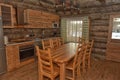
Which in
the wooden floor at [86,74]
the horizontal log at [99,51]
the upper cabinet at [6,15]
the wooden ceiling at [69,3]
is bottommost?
the wooden floor at [86,74]

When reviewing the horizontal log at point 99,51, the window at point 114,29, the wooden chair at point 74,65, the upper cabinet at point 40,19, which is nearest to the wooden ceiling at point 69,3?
the upper cabinet at point 40,19

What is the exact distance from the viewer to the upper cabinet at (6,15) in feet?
10.2

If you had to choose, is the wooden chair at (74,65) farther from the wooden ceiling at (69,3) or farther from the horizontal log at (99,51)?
the horizontal log at (99,51)

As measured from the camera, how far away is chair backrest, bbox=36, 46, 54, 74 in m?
2.03

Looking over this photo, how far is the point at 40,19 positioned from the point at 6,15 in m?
1.51

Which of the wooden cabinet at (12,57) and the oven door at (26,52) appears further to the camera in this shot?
the oven door at (26,52)

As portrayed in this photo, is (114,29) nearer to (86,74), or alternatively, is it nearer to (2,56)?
(86,74)

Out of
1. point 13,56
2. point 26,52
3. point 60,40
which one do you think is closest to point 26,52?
point 26,52

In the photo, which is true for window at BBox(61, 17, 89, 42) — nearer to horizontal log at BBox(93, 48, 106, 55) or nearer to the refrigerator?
horizontal log at BBox(93, 48, 106, 55)

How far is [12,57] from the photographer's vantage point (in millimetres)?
3184

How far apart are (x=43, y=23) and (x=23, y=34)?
1069mm

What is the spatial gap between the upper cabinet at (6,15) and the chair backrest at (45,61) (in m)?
1.82

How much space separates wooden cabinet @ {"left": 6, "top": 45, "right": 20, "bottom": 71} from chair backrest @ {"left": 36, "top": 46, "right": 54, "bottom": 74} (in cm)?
140

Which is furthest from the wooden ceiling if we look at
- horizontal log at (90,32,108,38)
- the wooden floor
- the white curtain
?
the wooden floor
